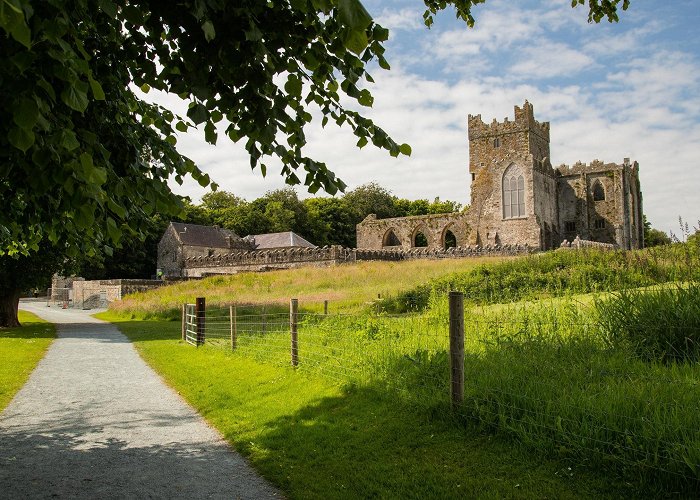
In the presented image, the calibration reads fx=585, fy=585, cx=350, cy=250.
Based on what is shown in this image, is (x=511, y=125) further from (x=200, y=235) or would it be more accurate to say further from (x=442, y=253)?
(x=200, y=235)

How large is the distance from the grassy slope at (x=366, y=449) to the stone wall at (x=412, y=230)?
1699 inches

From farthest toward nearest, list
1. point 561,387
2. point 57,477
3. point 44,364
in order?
point 44,364, point 561,387, point 57,477

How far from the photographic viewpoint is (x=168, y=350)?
631 inches

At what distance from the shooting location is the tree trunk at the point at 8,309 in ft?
84.2

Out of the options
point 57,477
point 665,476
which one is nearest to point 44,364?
point 57,477

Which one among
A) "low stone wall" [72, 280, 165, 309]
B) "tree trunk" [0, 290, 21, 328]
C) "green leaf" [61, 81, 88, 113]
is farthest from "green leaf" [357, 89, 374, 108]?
"low stone wall" [72, 280, 165, 309]

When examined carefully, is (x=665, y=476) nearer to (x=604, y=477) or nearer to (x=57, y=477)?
(x=604, y=477)

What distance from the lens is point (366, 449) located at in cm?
594

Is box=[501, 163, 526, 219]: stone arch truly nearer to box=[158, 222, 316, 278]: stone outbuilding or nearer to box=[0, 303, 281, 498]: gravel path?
box=[158, 222, 316, 278]: stone outbuilding

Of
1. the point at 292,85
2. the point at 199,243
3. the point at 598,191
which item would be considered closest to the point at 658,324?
the point at 292,85

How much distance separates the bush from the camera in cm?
708

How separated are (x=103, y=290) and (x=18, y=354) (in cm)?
2991

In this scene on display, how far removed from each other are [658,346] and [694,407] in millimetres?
2510

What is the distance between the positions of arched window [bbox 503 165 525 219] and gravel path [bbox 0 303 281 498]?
4238 centimetres
